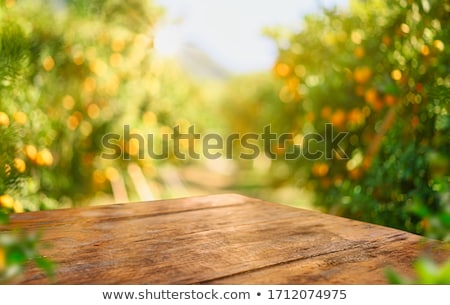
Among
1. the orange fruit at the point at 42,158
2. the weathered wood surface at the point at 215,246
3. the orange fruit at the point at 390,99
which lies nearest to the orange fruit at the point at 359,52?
the orange fruit at the point at 390,99

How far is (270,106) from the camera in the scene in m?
3.33

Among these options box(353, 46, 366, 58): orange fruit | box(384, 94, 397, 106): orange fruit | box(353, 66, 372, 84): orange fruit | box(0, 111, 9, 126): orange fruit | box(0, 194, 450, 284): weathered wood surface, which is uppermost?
box(353, 46, 366, 58): orange fruit

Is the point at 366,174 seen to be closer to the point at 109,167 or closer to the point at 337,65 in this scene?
the point at 337,65

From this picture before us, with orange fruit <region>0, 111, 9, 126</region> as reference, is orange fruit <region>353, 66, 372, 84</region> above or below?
above

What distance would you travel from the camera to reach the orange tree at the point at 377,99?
1.86 metres

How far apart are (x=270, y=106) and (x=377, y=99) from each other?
1.07 m

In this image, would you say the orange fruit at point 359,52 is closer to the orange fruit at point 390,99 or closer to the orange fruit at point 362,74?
the orange fruit at point 362,74

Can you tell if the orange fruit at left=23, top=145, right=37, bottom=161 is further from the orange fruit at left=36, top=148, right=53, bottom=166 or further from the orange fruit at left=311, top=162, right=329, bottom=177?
the orange fruit at left=311, top=162, right=329, bottom=177

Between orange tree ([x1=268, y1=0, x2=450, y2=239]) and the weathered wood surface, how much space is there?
59cm

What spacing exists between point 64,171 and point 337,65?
1.55 m

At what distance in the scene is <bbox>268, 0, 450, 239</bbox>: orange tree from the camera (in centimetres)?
186

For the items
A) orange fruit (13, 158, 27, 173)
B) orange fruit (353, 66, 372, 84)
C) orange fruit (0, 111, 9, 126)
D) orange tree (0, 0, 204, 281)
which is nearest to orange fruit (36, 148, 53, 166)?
orange tree (0, 0, 204, 281)

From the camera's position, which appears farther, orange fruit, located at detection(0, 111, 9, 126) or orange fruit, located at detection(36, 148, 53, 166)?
orange fruit, located at detection(36, 148, 53, 166)

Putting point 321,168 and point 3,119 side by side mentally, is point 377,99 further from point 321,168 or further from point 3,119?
point 3,119
